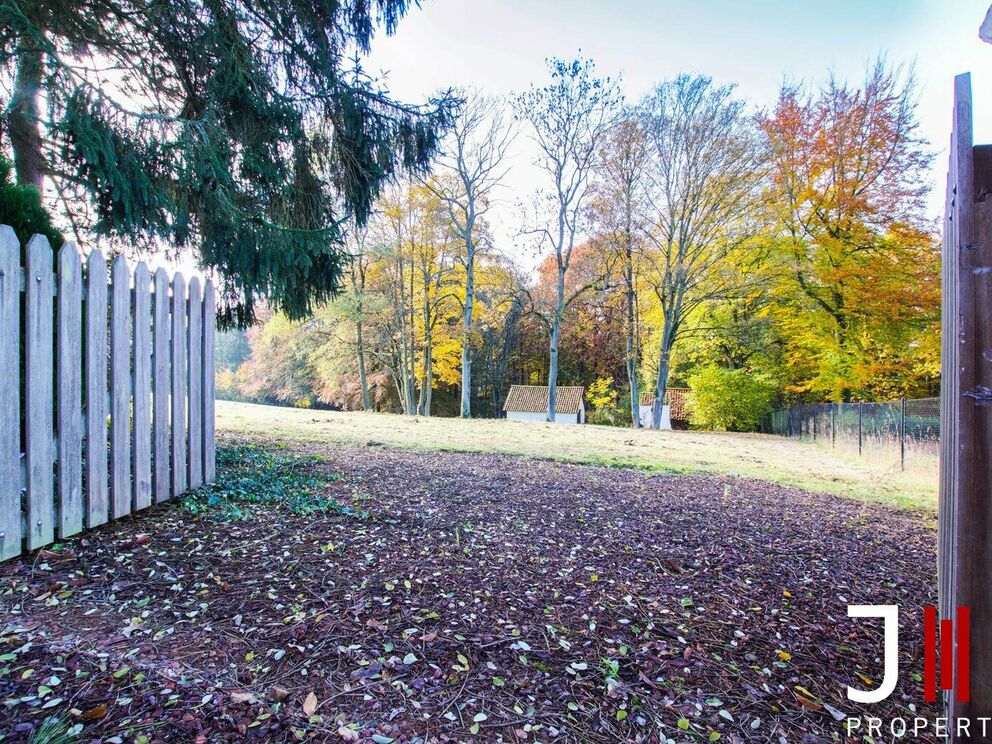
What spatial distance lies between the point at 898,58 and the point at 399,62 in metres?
13.7

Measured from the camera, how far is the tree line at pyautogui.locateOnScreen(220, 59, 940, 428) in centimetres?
1287

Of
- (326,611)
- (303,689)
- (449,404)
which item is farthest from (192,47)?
(449,404)

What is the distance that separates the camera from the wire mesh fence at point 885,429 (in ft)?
25.9

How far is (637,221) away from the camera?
16.8 meters

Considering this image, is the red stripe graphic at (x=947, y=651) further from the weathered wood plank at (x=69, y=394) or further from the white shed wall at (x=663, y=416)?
the white shed wall at (x=663, y=416)

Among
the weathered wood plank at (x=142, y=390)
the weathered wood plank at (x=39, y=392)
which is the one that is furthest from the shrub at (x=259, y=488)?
the weathered wood plank at (x=39, y=392)

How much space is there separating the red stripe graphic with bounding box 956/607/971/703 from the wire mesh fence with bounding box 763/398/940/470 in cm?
837

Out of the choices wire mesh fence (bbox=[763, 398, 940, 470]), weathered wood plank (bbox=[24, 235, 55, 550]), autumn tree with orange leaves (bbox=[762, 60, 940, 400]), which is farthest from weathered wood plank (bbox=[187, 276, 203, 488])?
autumn tree with orange leaves (bbox=[762, 60, 940, 400])

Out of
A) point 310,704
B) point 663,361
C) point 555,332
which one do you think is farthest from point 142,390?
point 663,361

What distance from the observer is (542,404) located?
27359 millimetres

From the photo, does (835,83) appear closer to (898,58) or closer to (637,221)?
(898,58)

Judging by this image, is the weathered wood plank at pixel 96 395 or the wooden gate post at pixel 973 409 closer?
the wooden gate post at pixel 973 409

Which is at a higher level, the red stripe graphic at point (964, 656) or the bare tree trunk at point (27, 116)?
the bare tree trunk at point (27, 116)

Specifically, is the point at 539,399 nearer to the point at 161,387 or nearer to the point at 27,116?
the point at 161,387
